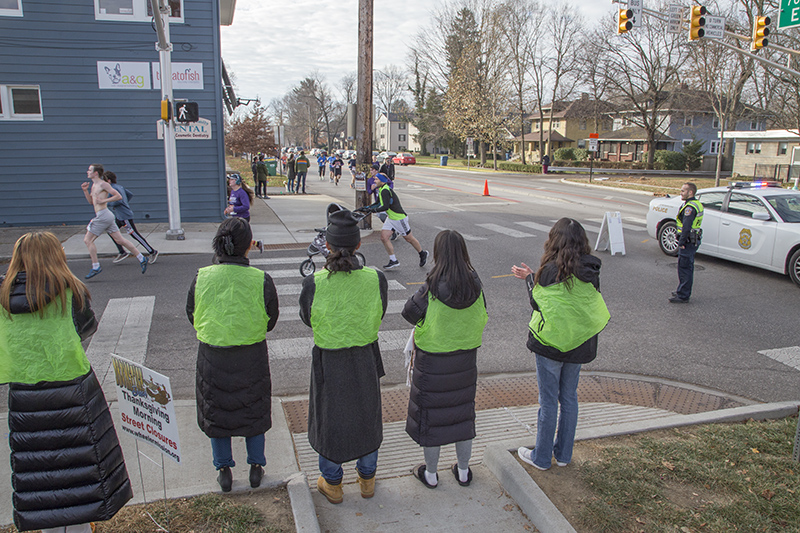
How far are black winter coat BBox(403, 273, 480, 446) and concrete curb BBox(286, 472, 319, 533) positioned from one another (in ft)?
2.48

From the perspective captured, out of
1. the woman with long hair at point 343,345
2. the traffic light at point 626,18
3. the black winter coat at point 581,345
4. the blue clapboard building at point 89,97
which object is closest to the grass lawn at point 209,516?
the woman with long hair at point 343,345

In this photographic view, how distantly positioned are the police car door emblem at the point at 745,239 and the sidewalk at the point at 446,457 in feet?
19.3

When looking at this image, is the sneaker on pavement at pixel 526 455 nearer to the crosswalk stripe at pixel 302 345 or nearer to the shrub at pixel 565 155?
the crosswalk stripe at pixel 302 345

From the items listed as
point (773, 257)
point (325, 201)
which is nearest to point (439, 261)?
point (773, 257)

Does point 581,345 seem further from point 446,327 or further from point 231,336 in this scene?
point 231,336

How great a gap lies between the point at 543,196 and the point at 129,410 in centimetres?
2510

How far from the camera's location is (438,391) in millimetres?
3586

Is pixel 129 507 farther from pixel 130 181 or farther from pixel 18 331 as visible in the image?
→ pixel 130 181

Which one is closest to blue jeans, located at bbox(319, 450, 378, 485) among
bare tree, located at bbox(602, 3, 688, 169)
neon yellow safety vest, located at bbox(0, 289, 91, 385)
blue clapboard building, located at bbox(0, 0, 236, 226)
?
neon yellow safety vest, located at bbox(0, 289, 91, 385)

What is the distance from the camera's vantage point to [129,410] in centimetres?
331

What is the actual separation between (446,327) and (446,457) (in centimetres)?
136

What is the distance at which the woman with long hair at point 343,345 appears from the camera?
11.1ft

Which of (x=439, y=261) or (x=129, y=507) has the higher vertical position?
(x=439, y=261)

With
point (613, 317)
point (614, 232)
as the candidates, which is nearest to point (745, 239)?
point (614, 232)
